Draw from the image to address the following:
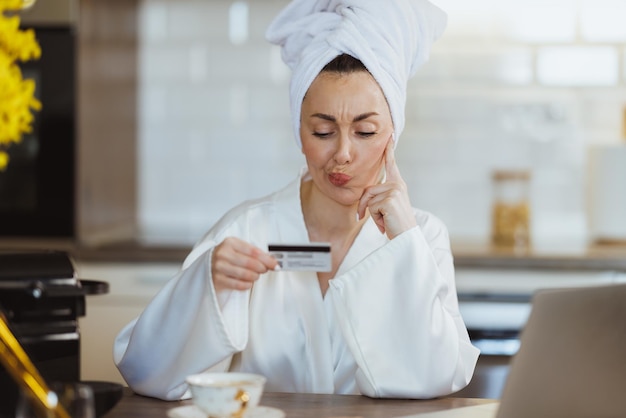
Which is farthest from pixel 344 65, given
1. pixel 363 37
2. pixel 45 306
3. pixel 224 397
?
pixel 224 397

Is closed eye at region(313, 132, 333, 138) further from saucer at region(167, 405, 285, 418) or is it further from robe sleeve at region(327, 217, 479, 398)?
saucer at region(167, 405, 285, 418)

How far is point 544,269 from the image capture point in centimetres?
323

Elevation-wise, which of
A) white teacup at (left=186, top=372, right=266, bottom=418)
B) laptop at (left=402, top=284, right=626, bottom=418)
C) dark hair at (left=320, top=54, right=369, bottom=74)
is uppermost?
dark hair at (left=320, top=54, right=369, bottom=74)

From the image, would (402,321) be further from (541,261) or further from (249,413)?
(541,261)

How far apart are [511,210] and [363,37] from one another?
181 centimetres

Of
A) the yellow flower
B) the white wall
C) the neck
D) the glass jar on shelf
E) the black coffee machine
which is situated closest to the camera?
the yellow flower

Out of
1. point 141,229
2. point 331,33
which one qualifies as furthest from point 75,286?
point 141,229

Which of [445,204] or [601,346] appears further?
[445,204]

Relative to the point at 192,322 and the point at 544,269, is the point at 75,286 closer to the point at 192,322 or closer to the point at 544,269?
the point at 192,322

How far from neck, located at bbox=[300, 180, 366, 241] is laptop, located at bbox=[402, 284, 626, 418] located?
899 millimetres

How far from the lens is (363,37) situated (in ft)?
6.56

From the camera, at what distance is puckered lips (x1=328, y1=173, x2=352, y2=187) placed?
2.02 m

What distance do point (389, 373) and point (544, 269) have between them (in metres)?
1.57

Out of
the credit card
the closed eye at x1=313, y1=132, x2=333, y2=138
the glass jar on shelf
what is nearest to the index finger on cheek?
the closed eye at x1=313, y1=132, x2=333, y2=138
